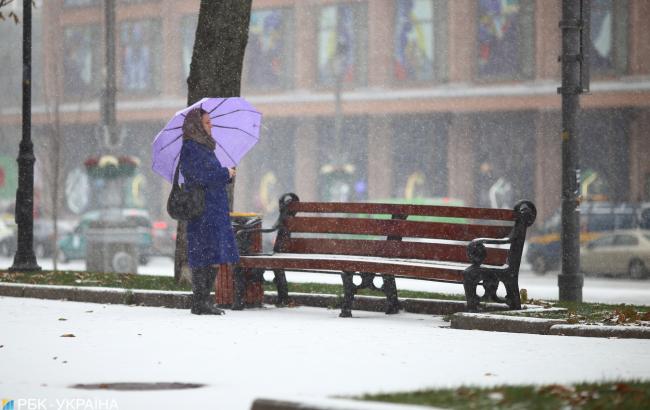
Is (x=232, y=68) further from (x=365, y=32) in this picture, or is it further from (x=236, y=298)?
(x=365, y=32)

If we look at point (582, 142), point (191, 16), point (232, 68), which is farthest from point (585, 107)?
point (232, 68)

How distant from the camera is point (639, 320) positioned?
430 inches

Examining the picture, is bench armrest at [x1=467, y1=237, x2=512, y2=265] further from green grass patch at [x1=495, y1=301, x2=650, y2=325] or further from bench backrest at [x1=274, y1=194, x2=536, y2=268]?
green grass patch at [x1=495, y1=301, x2=650, y2=325]

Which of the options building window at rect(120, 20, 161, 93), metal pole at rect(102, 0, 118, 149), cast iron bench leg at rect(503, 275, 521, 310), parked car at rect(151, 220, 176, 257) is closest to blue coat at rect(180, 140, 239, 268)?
cast iron bench leg at rect(503, 275, 521, 310)

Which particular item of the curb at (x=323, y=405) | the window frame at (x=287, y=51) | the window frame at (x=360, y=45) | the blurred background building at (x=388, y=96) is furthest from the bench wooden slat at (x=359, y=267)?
the window frame at (x=287, y=51)

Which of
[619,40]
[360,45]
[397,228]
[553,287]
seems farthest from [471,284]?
[360,45]

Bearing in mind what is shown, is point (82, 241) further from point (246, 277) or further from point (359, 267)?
point (359, 267)

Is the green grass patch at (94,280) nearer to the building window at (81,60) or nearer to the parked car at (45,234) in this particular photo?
the parked car at (45,234)

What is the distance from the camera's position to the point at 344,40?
167 feet

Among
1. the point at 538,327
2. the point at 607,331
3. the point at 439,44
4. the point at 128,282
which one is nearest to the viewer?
the point at 607,331

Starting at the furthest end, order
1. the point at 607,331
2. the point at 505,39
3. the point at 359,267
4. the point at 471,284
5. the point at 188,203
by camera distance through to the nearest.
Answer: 1. the point at 505,39
2. the point at 188,203
3. the point at 359,267
4. the point at 471,284
5. the point at 607,331

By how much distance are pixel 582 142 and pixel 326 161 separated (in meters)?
11.1

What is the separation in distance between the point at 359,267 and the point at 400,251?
0.81 meters

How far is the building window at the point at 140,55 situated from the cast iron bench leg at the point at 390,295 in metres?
44.4
